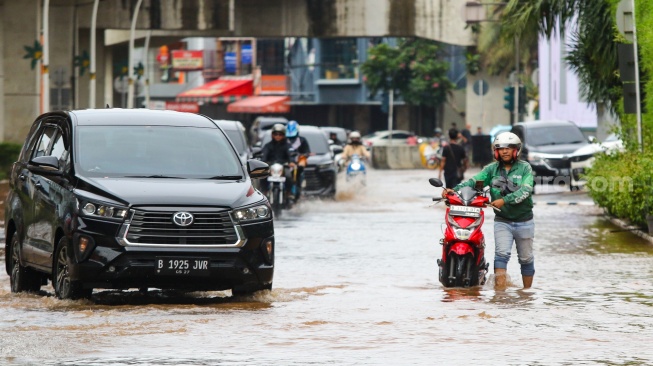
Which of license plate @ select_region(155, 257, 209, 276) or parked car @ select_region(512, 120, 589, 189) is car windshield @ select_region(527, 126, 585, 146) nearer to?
parked car @ select_region(512, 120, 589, 189)

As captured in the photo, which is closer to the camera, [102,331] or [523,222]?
[102,331]

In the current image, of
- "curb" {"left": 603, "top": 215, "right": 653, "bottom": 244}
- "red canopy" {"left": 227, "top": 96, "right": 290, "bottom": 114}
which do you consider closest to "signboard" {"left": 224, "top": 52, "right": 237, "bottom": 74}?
"red canopy" {"left": 227, "top": 96, "right": 290, "bottom": 114}

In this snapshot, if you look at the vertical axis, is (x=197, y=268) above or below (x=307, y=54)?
below

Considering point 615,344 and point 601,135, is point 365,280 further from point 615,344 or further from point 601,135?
point 601,135

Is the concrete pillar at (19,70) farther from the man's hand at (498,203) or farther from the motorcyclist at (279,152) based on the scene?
the man's hand at (498,203)

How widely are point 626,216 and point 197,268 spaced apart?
12.5 metres

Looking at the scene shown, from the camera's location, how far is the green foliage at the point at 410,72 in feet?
263

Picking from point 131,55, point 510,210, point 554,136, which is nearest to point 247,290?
point 510,210

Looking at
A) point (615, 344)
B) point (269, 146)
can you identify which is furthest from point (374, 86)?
point (615, 344)

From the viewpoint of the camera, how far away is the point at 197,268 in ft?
41.3

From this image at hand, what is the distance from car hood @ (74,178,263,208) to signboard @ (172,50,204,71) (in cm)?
9540

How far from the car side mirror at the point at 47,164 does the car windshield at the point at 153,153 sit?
178 mm

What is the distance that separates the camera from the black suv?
492 inches

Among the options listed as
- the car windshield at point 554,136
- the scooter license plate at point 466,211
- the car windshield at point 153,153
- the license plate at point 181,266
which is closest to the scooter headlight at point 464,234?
the scooter license plate at point 466,211
